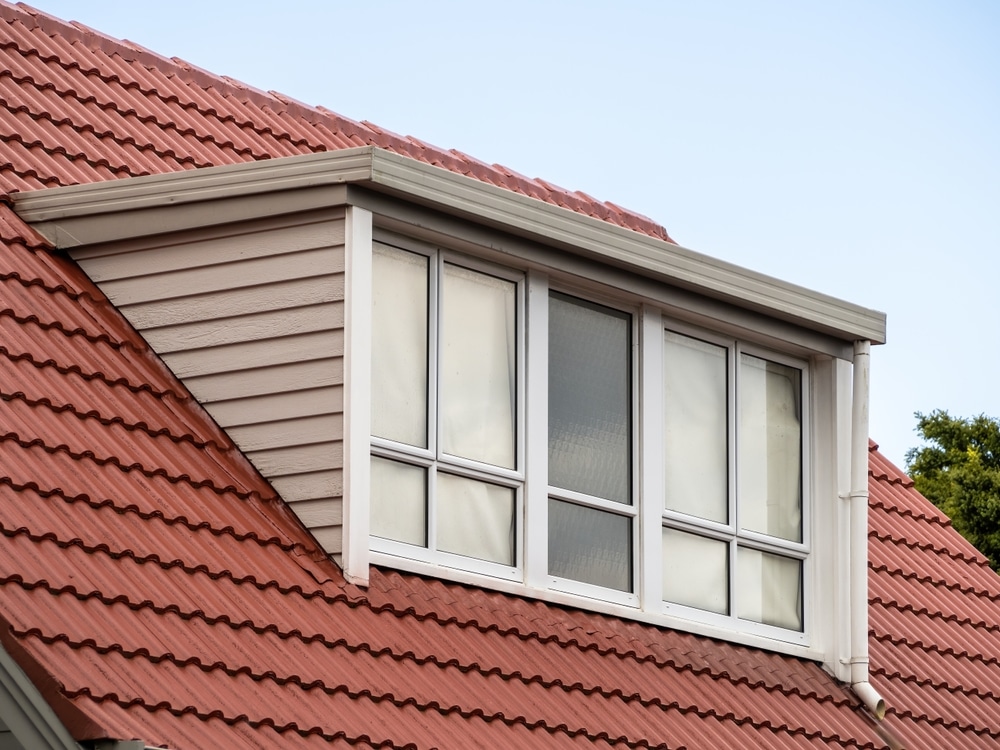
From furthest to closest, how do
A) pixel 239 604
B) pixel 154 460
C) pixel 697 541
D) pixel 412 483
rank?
pixel 697 541, pixel 412 483, pixel 154 460, pixel 239 604

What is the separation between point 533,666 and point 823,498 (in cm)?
278

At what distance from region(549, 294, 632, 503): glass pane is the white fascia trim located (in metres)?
3.78

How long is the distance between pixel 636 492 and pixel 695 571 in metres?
0.62

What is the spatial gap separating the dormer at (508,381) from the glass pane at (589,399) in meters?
0.01

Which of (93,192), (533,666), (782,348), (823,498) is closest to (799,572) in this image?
(823,498)

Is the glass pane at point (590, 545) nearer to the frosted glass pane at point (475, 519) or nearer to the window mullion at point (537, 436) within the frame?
the window mullion at point (537, 436)

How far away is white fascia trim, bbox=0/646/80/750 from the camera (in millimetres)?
6324

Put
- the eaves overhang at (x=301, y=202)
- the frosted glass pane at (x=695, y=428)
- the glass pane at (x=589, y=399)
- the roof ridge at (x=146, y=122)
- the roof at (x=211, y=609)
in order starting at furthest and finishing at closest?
the frosted glass pane at (x=695, y=428) < the roof ridge at (x=146, y=122) < the glass pane at (x=589, y=399) < the eaves overhang at (x=301, y=202) < the roof at (x=211, y=609)

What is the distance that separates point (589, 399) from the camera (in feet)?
32.8

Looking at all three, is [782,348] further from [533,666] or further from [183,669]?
[183,669]

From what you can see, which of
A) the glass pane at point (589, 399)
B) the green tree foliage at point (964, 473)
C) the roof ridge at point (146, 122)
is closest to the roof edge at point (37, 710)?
the glass pane at point (589, 399)

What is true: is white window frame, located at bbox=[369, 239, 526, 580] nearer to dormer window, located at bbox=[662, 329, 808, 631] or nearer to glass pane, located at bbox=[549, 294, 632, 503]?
glass pane, located at bbox=[549, 294, 632, 503]

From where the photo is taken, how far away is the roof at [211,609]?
23.4 feet

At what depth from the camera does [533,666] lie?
8844mm
